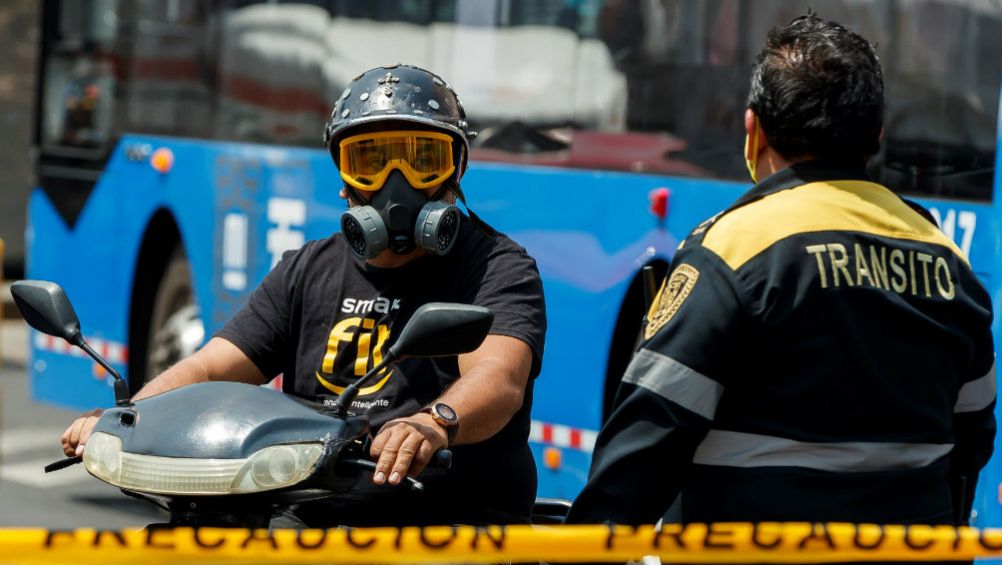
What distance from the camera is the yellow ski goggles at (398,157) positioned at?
11.1ft

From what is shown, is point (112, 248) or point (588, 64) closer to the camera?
point (588, 64)

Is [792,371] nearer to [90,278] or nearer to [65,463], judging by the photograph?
[65,463]

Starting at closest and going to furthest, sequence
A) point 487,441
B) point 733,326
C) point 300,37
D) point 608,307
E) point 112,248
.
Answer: point 733,326 < point 487,441 < point 608,307 < point 300,37 < point 112,248

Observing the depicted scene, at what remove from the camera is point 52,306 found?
299 centimetres

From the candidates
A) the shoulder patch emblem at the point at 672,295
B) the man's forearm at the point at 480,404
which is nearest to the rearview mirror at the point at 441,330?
the shoulder patch emblem at the point at 672,295

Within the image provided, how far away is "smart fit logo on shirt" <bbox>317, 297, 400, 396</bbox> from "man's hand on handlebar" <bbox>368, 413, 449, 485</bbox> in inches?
20.7

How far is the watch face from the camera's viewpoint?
290 cm

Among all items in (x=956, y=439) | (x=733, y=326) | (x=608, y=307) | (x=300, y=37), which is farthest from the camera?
(x=300, y=37)

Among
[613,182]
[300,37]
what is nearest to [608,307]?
[613,182]

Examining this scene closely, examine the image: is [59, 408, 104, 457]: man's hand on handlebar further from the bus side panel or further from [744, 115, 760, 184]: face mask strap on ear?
the bus side panel

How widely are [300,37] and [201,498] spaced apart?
18.6ft

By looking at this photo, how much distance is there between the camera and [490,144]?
7.03m

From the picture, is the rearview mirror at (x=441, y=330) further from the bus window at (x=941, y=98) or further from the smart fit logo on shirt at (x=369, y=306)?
the bus window at (x=941, y=98)

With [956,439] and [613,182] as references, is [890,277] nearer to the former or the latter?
[956,439]
